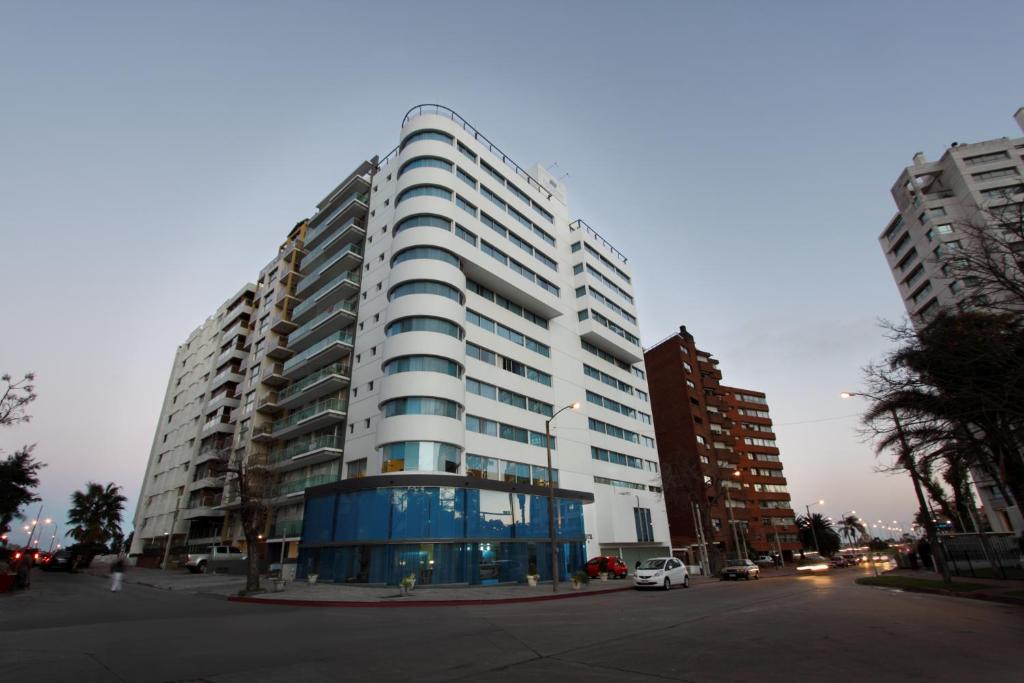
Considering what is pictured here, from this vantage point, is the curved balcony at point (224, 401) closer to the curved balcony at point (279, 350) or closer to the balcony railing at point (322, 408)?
the curved balcony at point (279, 350)

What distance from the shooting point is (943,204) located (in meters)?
63.4

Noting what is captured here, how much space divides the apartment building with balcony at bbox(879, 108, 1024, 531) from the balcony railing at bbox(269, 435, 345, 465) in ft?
213

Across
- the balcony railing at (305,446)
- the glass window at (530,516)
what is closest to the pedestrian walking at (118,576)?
the balcony railing at (305,446)

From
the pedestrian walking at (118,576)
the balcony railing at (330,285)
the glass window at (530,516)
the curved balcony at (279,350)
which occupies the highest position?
the balcony railing at (330,285)

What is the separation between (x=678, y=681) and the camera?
691 centimetres

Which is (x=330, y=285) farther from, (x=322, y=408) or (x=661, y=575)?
(x=661, y=575)

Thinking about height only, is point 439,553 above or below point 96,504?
below

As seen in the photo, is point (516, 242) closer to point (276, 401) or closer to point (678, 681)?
point (276, 401)

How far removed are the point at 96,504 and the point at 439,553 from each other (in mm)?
65613

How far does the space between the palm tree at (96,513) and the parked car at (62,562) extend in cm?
1258

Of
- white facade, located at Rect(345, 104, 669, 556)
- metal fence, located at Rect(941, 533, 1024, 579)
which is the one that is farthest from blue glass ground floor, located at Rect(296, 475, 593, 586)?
metal fence, located at Rect(941, 533, 1024, 579)

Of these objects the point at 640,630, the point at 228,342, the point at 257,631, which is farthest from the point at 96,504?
the point at 640,630

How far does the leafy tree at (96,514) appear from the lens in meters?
65.5

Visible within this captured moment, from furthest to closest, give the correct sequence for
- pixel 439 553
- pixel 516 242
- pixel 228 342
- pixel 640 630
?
pixel 228 342, pixel 516 242, pixel 439 553, pixel 640 630
